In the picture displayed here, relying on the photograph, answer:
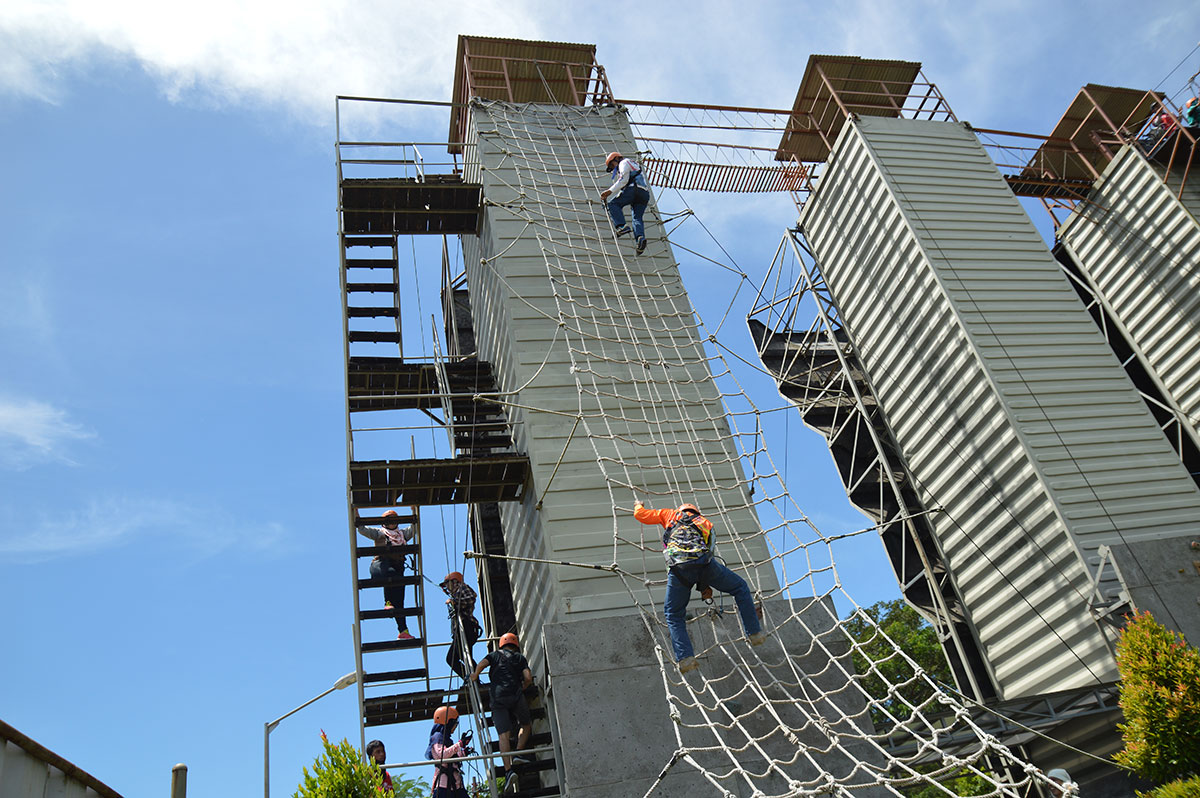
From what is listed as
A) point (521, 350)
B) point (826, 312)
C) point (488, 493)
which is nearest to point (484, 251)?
point (521, 350)

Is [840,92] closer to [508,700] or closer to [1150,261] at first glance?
[1150,261]

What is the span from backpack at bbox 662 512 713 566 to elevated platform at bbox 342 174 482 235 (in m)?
8.20

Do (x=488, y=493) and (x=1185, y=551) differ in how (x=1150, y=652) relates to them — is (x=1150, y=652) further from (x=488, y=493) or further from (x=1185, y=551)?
(x=488, y=493)

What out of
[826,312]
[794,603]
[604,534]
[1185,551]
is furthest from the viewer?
[826,312]

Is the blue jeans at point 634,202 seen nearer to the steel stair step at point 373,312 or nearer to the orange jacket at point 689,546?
the steel stair step at point 373,312

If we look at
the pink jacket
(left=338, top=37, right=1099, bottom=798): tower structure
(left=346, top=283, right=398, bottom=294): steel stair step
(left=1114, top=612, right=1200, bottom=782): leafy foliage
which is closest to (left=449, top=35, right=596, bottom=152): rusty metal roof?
(left=338, top=37, right=1099, bottom=798): tower structure

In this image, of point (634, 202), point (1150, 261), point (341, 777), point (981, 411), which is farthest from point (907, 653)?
point (341, 777)

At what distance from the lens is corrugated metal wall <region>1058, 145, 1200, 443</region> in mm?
16797

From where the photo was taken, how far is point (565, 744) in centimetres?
843

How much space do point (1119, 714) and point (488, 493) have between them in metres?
8.38

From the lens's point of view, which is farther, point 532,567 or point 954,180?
point 954,180

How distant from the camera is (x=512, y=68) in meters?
17.4

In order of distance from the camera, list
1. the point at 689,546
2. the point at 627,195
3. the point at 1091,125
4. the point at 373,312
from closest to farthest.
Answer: the point at 689,546, the point at 627,195, the point at 373,312, the point at 1091,125

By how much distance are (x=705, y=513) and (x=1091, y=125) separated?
48.8 ft
